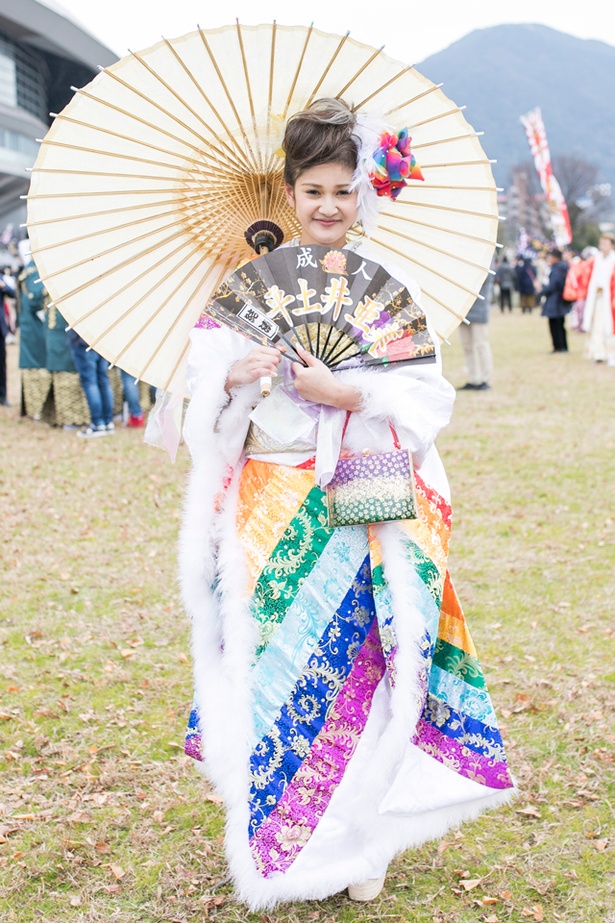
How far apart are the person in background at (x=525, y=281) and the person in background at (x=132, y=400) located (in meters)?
21.9

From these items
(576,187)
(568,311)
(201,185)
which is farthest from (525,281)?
(576,187)

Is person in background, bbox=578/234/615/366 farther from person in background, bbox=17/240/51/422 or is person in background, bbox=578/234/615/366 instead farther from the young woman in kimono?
the young woman in kimono

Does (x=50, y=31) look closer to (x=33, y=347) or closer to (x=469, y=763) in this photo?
(x=33, y=347)

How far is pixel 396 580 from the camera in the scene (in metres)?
2.16

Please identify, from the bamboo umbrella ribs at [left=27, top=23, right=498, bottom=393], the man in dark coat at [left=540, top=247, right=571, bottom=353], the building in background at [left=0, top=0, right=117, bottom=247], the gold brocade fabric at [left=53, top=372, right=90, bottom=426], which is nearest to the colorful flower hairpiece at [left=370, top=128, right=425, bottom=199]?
the bamboo umbrella ribs at [left=27, top=23, right=498, bottom=393]

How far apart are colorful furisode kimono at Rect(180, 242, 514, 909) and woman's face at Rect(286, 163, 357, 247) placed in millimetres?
202

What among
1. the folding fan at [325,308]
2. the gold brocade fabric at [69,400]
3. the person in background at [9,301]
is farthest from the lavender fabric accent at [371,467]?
the person in background at [9,301]

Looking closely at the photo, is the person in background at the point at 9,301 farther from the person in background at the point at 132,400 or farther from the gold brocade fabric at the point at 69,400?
the person in background at the point at 132,400

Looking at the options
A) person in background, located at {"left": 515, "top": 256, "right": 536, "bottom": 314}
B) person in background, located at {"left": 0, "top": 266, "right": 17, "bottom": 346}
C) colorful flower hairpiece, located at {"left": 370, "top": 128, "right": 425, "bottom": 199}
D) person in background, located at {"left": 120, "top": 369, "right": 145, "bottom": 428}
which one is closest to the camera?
colorful flower hairpiece, located at {"left": 370, "top": 128, "right": 425, "bottom": 199}

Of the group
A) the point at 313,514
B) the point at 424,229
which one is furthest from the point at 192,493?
the point at 424,229

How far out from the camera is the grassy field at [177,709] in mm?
2578

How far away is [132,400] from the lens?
9531mm

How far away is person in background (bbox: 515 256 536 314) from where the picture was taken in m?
29.0

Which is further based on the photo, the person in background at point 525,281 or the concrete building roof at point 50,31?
the concrete building roof at point 50,31
